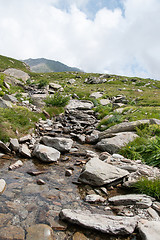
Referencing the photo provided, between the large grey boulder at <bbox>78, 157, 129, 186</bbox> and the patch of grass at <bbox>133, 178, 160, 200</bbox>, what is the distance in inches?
25.9

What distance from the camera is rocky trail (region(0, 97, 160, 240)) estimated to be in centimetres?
286

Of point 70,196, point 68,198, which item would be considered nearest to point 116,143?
point 70,196

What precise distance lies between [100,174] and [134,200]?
4.17 ft

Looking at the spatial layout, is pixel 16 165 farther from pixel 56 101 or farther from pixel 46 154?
pixel 56 101

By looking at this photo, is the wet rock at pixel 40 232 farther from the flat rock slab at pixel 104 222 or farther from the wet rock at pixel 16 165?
the wet rock at pixel 16 165

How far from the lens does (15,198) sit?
12.2 ft

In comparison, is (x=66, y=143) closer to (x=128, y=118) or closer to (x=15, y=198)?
(x=15, y=198)

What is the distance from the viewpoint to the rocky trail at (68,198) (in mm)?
2855

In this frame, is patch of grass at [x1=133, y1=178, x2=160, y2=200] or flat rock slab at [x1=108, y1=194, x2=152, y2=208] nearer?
flat rock slab at [x1=108, y1=194, x2=152, y2=208]

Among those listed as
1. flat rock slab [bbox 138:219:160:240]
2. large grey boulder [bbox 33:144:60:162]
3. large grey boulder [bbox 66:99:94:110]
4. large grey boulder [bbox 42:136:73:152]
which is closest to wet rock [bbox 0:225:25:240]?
flat rock slab [bbox 138:219:160:240]

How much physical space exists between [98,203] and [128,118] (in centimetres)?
A: 884

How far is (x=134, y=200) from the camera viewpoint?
3.70 meters

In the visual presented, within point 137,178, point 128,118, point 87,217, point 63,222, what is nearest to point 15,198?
point 63,222

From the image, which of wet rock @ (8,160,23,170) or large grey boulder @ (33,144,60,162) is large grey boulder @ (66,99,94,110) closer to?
large grey boulder @ (33,144,60,162)
